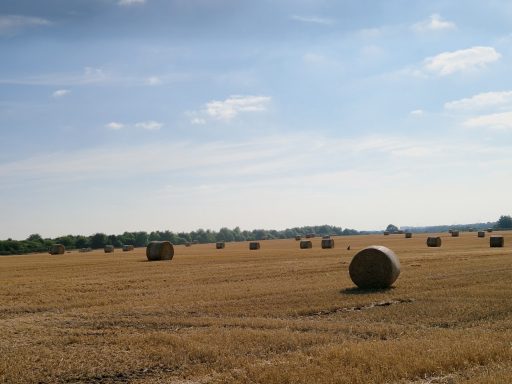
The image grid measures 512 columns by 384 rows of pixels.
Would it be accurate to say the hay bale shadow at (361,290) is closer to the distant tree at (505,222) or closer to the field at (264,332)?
the field at (264,332)

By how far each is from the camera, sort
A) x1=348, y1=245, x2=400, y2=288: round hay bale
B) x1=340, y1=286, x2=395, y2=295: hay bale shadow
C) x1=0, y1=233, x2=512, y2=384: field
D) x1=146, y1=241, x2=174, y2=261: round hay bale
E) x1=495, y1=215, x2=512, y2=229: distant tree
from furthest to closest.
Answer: x1=495, y1=215, x2=512, y2=229: distant tree, x1=146, y1=241, x2=174, y2=261: round hay bale, x1=348, y1=245, x2=400, y2=288: round hay bale, x1=340, y1=286, x2=395, y2=295: hay bale shadow, x1=0, y1=233, x2=512, y2=384: field

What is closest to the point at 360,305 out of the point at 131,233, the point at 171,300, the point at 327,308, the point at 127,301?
the point at 327,308

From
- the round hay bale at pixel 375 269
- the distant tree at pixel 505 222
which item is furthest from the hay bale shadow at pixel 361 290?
the distant tree at pixel 505 222

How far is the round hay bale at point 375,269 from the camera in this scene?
62.1 feet

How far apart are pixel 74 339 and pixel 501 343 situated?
7.82m

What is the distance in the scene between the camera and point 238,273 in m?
25.2

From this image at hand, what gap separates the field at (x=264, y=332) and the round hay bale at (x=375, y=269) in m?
0.42

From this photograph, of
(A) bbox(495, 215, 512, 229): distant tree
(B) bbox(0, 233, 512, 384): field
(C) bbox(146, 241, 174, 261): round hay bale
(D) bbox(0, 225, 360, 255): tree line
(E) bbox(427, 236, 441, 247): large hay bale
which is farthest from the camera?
(A) bbox(495, 215, 512, 229): distant tree

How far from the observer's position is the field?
831cm

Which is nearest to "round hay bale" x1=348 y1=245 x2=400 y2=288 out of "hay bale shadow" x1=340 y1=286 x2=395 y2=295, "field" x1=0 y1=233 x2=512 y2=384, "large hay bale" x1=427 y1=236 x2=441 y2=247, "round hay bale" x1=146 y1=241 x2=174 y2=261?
"hay bale shadow" x1=340 y1=286 x2=395 y2=295

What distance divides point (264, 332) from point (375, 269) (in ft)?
29.6

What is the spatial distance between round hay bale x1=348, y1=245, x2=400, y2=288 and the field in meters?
0.42

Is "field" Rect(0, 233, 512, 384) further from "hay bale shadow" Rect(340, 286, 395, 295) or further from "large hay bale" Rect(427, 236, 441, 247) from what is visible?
"large hay bale" Rect(427, 236, 441, 247)

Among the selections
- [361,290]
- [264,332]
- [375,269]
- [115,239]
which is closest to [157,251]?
[375,269]
